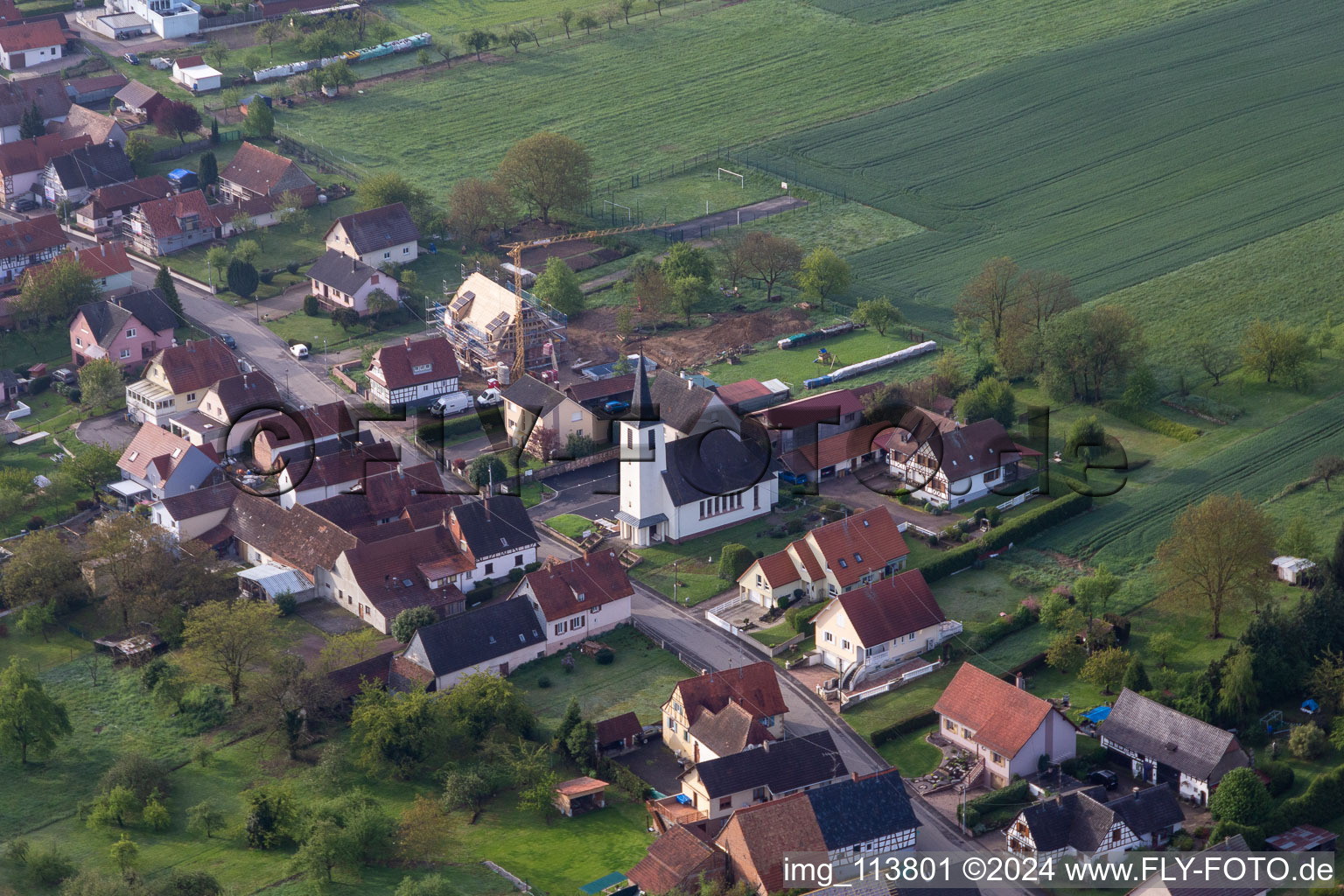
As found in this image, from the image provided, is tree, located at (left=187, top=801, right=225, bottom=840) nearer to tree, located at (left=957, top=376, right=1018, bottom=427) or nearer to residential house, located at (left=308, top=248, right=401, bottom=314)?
tree, located at (left=957, top=376, right=1018, bottom=427)

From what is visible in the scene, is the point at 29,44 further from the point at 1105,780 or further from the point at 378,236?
the point at 1105,780

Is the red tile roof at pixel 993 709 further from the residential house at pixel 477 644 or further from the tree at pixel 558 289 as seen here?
the tree at pixel 558 289

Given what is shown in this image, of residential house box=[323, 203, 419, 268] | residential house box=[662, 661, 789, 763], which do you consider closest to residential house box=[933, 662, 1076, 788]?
residential house box=[662, 661, 789, 763]

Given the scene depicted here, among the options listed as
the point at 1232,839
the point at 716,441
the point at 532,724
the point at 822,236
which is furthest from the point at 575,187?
the point at 1232,839

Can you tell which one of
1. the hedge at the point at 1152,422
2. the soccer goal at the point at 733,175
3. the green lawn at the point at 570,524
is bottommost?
the green lawn at the point at 570,524

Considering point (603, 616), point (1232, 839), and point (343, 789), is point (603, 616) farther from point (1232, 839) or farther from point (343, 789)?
point (1232, 839)

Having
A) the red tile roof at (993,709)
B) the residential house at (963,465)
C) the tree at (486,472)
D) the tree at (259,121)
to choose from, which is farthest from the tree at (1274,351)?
the tree at (259,121)
